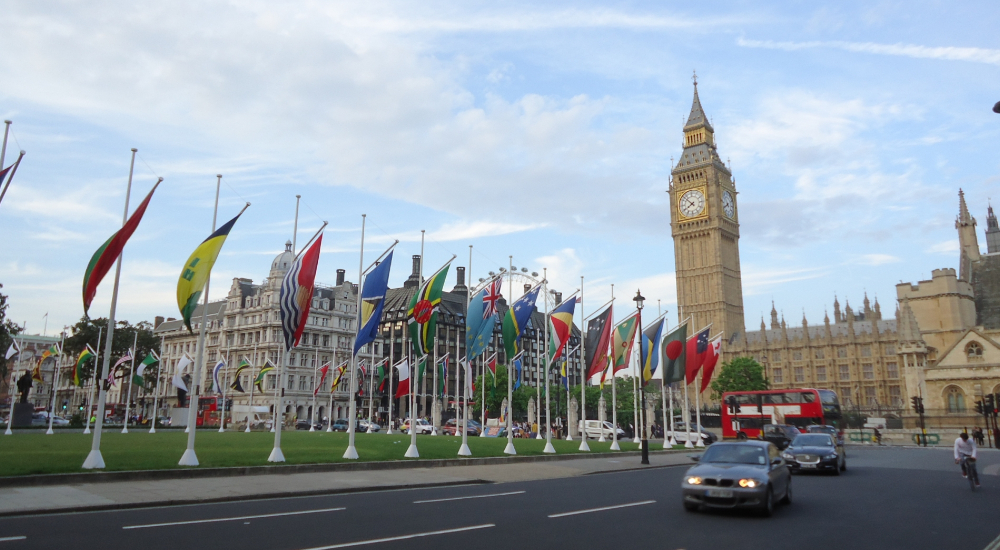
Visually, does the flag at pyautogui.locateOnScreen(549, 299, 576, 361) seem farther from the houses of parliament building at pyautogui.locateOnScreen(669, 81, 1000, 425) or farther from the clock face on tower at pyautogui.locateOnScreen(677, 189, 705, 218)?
the clock face on tower at pyautogui.locateOnScreen(677, 189, 705, 218)

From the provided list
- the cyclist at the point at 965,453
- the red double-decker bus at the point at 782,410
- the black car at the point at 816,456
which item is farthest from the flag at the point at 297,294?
the red double-decker bus at the point at 782,410

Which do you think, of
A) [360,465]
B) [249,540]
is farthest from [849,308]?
→ [249,540]

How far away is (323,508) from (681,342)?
91.9 feet

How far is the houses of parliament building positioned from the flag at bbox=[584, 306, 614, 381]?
25.0 m

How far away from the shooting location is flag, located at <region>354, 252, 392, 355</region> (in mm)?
25688

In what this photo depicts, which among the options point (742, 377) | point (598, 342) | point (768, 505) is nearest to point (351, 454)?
point (598, 342)

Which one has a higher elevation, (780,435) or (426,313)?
(426,313)

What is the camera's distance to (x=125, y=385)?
4318 inches

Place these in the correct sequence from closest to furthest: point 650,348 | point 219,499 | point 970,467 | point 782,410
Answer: point 219,499
point 970,467
point 650,348
point 782,410

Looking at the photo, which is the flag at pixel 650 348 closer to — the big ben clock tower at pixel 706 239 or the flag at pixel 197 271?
the flag at pixel 197 271

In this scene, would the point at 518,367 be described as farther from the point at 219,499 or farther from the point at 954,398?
the point at 219,499

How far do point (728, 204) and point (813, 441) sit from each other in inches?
4231

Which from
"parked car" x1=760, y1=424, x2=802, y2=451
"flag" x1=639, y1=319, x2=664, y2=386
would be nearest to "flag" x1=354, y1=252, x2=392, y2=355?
"flag" x1=639, y1=319, x2=664, y2=386

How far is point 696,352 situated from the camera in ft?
136
